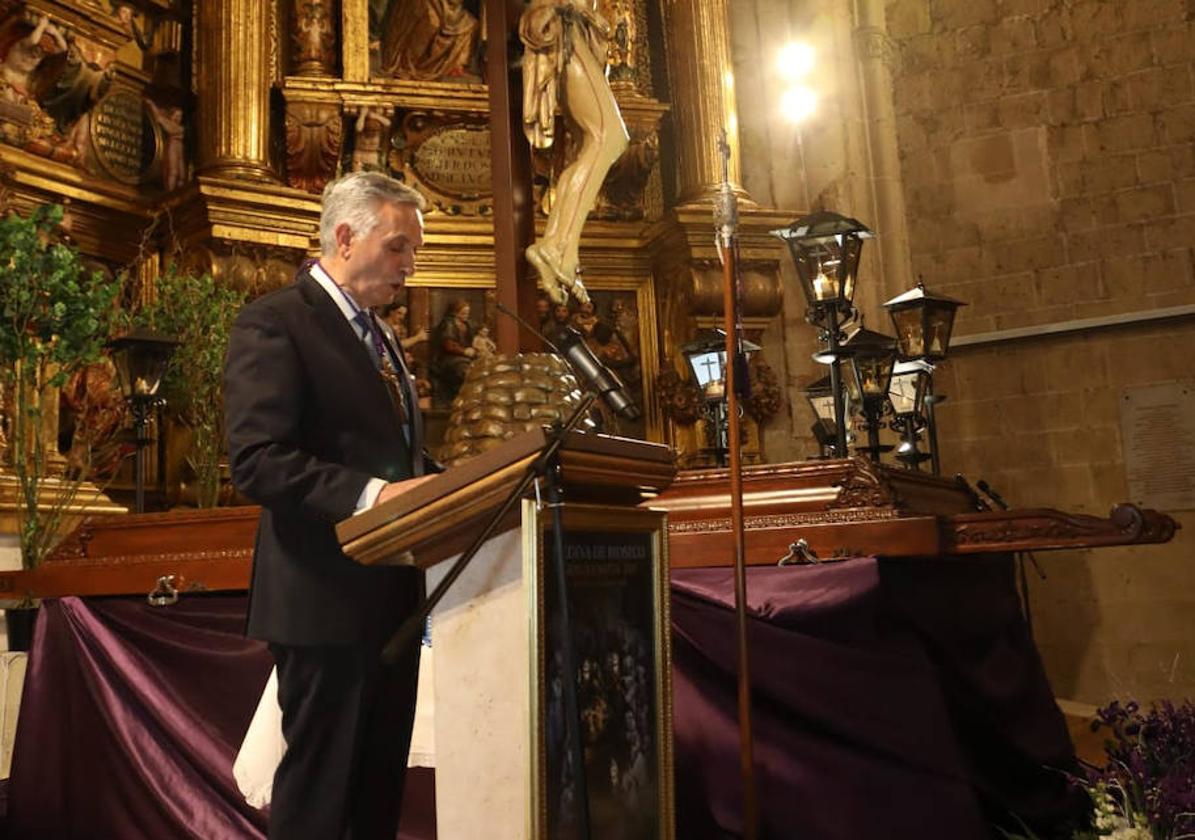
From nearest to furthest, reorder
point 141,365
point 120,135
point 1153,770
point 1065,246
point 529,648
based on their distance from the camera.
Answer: point 529,648, point 1153,770, point 141,365, point 120,135, point 1065,246

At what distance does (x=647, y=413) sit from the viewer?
305 inches

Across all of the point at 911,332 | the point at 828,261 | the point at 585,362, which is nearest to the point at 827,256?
the point at 828,261

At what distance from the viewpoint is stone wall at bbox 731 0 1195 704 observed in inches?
319

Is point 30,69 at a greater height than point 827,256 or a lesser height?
greater

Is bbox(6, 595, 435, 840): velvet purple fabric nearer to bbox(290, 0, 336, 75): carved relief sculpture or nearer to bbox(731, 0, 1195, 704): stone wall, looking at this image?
bbox(290, 0, 336, 75): carved relief sculpture

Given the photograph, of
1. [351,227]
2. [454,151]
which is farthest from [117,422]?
[351,227]

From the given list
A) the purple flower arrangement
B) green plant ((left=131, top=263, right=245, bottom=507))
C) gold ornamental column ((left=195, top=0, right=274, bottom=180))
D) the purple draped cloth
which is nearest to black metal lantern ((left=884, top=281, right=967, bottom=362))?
the purple draped cloth

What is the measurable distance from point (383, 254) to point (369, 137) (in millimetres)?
5555

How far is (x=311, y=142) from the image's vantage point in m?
7.27

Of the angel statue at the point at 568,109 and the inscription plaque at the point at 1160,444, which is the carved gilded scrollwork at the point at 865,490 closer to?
the angel statue at the point at 568,109

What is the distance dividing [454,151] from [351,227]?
5.78 meters

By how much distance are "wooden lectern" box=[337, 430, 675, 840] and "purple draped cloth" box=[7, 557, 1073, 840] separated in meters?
1.13

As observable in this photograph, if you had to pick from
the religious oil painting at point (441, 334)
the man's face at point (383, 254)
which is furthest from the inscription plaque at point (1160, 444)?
the man's face at point (383, 254)

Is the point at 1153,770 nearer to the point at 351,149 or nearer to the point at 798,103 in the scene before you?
the point at 351,149
